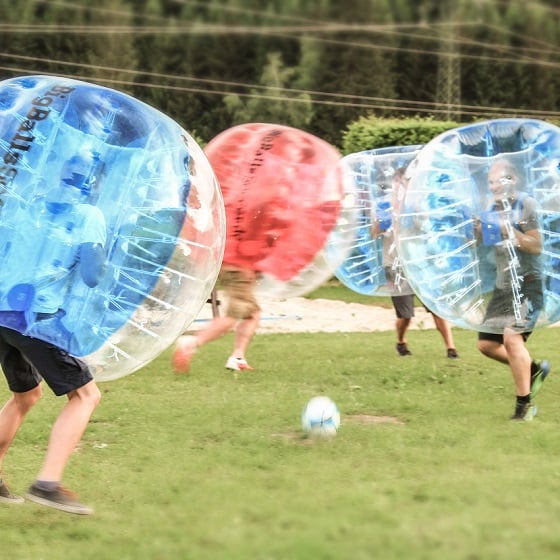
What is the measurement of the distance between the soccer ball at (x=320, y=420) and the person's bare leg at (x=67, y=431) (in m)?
1.97

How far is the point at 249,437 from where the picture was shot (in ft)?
22.6

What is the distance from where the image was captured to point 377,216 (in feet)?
33.2

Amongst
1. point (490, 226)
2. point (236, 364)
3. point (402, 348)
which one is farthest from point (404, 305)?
point (490, 226)

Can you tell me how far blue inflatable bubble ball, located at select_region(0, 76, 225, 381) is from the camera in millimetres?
4883

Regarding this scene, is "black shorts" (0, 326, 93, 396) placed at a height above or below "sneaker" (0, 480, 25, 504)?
above

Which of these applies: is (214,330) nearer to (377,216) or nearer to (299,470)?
(377,216)

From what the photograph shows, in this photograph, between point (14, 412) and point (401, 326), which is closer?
point (14, 412)

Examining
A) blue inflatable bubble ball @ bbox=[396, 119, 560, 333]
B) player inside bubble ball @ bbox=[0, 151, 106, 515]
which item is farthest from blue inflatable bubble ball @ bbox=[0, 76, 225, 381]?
blue inflatable bubble ball @ bbox=[396, 119, 560, 333]

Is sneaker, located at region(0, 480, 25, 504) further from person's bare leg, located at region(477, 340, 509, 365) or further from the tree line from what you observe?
the tree line

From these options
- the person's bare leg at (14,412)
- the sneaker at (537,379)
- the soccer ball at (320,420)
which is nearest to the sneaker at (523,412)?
the sneaker at (537,379)

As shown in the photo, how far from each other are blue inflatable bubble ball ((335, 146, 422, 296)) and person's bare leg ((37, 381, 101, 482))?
16.9 ft

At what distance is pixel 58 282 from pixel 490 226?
332cm

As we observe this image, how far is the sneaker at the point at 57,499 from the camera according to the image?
503 cm

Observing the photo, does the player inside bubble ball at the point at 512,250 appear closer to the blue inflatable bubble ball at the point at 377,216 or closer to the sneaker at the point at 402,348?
the blue inflatable bubble ball at the point at 377,216
